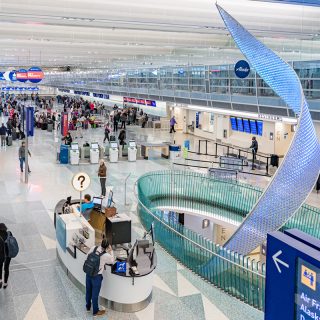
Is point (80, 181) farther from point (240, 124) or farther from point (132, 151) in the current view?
point (240, 124)

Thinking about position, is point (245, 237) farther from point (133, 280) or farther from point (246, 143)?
point (246, 143)

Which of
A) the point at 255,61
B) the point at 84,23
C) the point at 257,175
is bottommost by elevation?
the point at 257,175

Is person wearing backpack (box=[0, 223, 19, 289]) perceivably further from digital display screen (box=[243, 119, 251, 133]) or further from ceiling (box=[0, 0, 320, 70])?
digital display screen (box=[243, 119, 251, 133])

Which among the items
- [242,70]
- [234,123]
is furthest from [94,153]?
[234,123]

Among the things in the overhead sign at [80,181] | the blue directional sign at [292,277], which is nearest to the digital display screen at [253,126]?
the overhead sign at [80,181]

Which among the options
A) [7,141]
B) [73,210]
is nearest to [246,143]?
[7,141]

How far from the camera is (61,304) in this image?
761 centimetres

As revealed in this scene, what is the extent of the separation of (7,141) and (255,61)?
770 inches

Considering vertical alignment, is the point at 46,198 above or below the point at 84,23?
below

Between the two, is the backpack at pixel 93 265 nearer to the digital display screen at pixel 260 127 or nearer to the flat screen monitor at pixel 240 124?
the digital display screen at pixel 260 127

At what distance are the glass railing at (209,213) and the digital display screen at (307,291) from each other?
3973 mm

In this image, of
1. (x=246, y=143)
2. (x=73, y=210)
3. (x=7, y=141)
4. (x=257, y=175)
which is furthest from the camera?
(x=246, y=143)

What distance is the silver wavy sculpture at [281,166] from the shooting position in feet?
33.6

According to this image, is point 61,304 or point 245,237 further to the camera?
point 245,237
